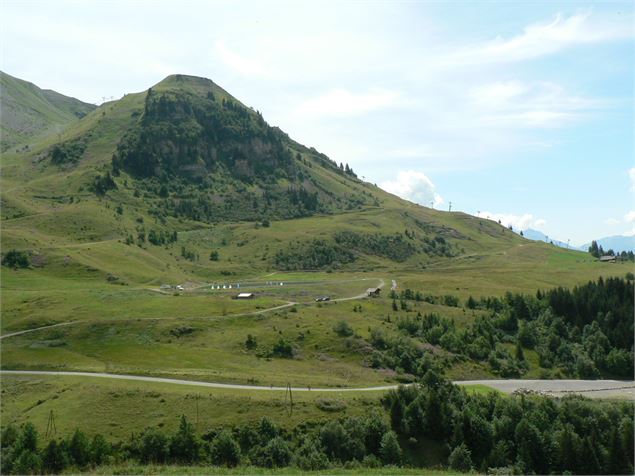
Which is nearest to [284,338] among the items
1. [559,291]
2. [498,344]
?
[498,344]

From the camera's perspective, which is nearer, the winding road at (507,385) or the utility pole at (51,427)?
the utility pole at (51,427)

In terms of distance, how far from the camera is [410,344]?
359 feet

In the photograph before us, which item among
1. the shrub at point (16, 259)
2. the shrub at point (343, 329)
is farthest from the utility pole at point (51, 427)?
the shrub at point (16, 259)

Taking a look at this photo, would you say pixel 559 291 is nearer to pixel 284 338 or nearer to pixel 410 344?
pixel 410 344

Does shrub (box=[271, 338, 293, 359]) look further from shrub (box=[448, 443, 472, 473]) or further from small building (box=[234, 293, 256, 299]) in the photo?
shrub (box=[448, 443, 472, 473])

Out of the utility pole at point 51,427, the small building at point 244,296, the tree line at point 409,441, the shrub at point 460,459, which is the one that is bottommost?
the shrub at point 460,459

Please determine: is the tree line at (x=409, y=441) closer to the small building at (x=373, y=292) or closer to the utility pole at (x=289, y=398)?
the utility pole at (x=289, y=398)

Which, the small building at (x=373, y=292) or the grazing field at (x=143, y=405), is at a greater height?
the small building at (x=373, y=292)

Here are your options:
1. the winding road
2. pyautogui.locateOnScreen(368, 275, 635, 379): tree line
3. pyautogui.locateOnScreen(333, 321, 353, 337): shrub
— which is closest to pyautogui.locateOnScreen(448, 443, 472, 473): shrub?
the winding road

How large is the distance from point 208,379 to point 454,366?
52.9 metres

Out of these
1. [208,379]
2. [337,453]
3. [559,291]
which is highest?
[559,291]

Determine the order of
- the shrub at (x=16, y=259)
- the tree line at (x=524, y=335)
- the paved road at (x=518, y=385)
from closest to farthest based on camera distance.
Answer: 1. the paved road at (x=518, y=385)
2. the tree line at (x=524, y=335)
3. the shrub at (x=16, y=259)

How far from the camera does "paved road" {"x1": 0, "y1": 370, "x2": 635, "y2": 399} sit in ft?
246

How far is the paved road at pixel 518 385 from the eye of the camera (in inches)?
2955
